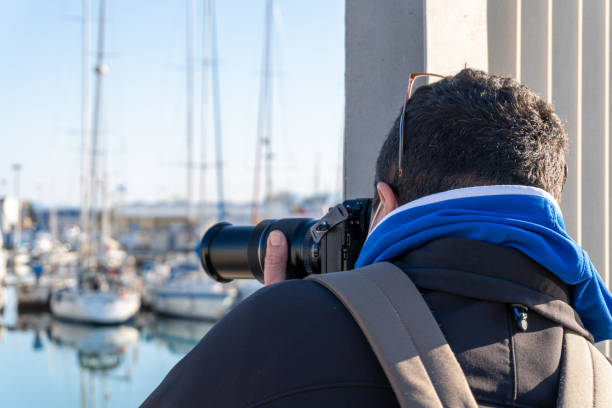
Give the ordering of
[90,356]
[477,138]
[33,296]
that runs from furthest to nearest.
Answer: [33,296] → [90,356] → [477,138]

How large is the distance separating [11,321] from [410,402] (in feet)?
71.2

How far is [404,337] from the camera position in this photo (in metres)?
0.68

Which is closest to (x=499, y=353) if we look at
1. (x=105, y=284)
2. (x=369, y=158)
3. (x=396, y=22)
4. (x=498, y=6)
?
(x=369, y=158)

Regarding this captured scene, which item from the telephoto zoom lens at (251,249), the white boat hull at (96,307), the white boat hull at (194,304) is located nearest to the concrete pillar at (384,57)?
the telephoto zoom lens at (251,249)

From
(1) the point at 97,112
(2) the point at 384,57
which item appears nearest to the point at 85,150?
(1) the point at 97,112

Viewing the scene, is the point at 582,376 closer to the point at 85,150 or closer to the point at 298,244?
the point at 298,244

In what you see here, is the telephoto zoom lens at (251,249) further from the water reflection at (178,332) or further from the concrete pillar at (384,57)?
the water reflection at (178,332)

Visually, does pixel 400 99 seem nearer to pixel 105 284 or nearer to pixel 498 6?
pixel 498 6

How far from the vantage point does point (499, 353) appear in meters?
0.72

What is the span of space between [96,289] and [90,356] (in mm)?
2521

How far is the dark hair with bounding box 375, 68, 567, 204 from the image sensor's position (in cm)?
81

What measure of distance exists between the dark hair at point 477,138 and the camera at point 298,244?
0.89 feet

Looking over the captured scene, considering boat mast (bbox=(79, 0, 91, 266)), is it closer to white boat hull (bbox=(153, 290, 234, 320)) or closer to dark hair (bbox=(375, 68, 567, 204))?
white boat hull (bbox=(153, 290, 234, 320))

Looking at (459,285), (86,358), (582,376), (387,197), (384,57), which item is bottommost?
(86,358)
